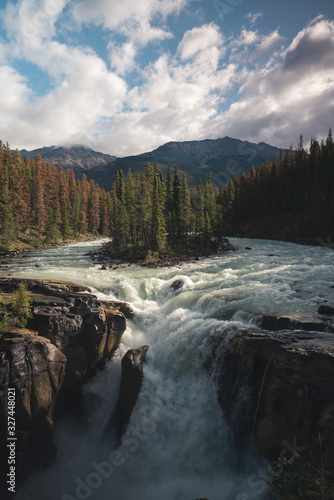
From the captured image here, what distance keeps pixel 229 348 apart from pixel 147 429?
488 centimetres

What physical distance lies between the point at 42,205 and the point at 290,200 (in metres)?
Answer: 71.9

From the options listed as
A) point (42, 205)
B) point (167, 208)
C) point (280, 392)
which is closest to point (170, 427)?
point (280, 392)

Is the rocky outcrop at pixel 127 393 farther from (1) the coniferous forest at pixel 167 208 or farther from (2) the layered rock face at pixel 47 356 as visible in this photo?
(1) the coniferous forest at pixel 167 208

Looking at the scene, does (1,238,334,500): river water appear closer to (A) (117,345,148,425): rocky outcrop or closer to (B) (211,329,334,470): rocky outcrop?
(A) (117,345,148,425): rocky outcrop

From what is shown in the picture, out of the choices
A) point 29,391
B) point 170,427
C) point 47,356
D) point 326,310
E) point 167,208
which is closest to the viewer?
point 29,391

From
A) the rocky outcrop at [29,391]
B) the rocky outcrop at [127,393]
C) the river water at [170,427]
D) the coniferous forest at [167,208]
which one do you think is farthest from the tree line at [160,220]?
the rocky outcrop at [29,391]

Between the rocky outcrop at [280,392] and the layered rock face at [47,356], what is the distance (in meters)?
6.43

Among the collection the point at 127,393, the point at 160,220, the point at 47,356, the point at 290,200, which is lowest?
the point at 127,393

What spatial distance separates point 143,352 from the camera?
13.5 meters

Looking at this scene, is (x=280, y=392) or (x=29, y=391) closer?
(x=280, y=392)

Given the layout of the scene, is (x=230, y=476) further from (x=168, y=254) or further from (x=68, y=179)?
(x=68, y=179)

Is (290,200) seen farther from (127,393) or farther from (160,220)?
(127,393)

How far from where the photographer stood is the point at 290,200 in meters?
77.8

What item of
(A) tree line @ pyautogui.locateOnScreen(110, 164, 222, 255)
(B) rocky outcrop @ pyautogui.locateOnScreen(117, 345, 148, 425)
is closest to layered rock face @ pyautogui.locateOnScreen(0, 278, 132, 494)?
(B) rocky outcrop @ pyautogui.locateOnScreen(117, 345, 148, 425)
